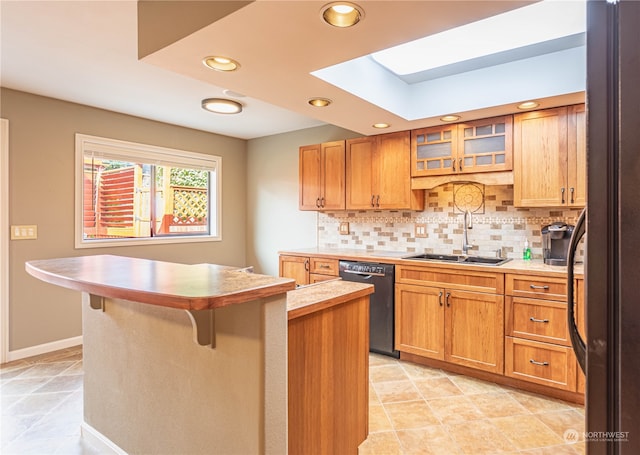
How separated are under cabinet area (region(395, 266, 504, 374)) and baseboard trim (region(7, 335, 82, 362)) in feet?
10.7

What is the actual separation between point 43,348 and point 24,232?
1136 mm

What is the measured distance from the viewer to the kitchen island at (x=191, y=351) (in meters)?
1.25

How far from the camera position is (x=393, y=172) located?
3658 mm

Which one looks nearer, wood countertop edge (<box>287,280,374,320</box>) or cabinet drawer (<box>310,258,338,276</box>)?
wood countertop edge (<box>287,280,374,320</box>)

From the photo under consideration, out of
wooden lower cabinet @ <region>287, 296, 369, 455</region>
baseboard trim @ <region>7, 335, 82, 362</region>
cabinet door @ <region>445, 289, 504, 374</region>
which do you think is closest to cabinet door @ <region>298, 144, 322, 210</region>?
cabinet door @ <region>445, 289, 504, 374</region>

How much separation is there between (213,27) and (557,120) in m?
2.59

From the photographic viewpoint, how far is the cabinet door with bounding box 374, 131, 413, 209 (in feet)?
11.8

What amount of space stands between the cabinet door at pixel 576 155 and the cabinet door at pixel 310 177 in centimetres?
237

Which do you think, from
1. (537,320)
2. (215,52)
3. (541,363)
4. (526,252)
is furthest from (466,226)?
(215,52)

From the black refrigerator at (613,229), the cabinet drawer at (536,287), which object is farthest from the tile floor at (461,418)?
the black refrigerator at (613,229)

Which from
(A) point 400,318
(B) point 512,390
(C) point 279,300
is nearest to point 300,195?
(A) point 400,318

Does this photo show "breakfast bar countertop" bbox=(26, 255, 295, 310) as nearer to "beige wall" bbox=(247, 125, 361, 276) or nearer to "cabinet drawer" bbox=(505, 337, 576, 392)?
"cabinet drawer" bbox=(505, 337, 576, 392)

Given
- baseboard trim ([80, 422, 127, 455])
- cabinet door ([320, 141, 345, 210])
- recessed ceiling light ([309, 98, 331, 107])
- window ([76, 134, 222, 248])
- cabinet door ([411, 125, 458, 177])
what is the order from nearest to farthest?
1. baseboard trim ([80, 422, 127, 455])
2. recessed ceiling light ([309, 98, 331, 107])
3. cabinet door ([411, 125, 458, 177])
4. window ([76, 134, 222, 248])
5. cabinet door ([320, 141, 345, 210])

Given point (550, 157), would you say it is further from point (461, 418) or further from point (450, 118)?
point (461, 418)
